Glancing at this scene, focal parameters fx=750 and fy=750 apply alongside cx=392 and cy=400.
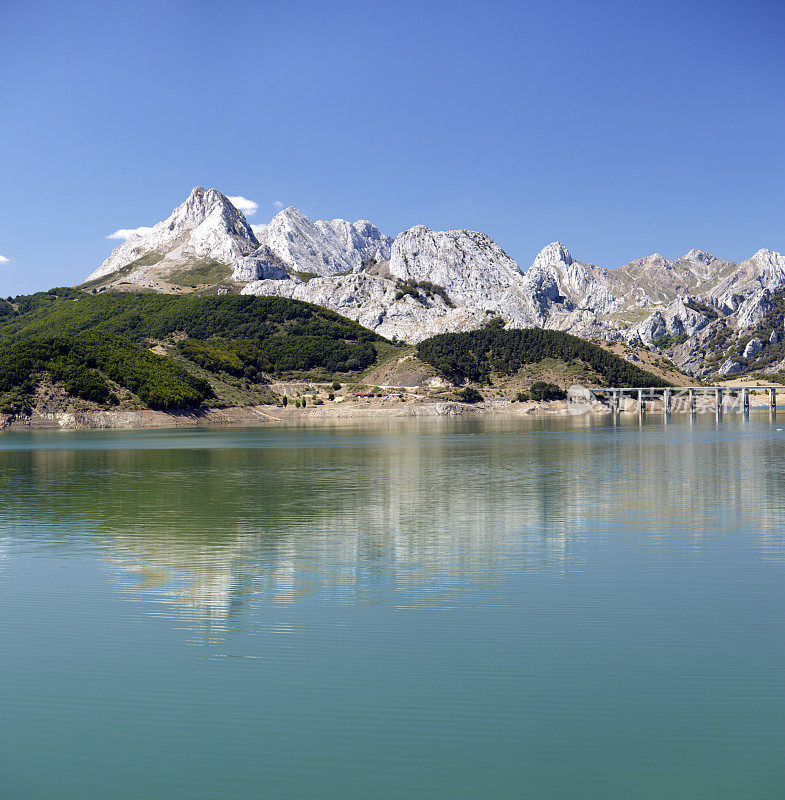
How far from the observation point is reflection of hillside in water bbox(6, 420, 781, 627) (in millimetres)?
22109

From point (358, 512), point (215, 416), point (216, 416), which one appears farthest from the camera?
point (216, 416)

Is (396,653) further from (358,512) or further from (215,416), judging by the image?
(215,416)

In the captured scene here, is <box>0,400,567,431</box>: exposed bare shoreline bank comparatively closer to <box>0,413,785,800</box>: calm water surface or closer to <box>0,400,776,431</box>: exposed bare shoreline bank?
<box>0,400,776,431</box>: exposed bare shoreline bank

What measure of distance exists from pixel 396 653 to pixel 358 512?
19.8 meters

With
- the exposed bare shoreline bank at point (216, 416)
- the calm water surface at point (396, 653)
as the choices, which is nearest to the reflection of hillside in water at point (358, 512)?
the calm water surface at point (396, 653)

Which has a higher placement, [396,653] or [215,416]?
[215,416]

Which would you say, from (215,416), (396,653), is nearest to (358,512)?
(396,653)

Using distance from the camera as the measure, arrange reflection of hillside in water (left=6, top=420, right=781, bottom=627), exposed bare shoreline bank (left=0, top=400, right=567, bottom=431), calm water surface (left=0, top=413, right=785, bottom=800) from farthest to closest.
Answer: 1. exposed bare shoreline bank (left=0, top=400, right=567, bottom=431)
2. reflection of hillside in water (left=6, top=420, right=781, bottom=627)
3. calm water surface (left=0, top=413, right=785, bottom=800)

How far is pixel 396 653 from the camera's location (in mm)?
15383

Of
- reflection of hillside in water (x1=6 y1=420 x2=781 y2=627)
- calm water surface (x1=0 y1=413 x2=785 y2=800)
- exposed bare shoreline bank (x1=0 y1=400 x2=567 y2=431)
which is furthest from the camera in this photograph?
exposed bare shoreline bank (x1=0 y1=400 x2=567 y2=431)

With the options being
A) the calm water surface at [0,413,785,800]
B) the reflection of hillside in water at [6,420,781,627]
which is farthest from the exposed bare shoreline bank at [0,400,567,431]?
the calm water surface at [0,413,785,800]

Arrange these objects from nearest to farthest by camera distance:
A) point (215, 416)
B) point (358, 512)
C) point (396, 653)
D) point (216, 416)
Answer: point (396, 653) → point (358, 512) → point (215, 416) → point (216, 416)

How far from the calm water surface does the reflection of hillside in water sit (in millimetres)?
224

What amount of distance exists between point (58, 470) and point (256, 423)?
118m
